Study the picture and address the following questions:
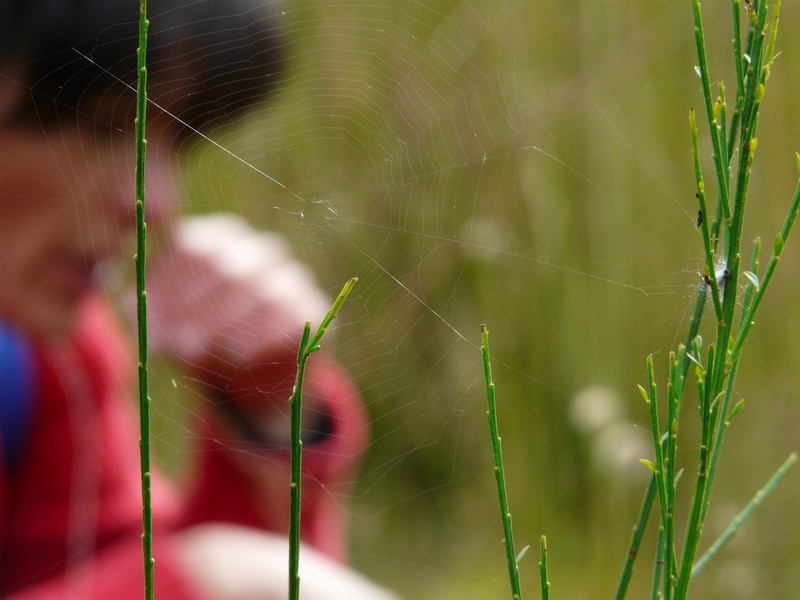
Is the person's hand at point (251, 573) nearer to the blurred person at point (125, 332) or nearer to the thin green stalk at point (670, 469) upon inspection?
the blurred person at point (125, 332)

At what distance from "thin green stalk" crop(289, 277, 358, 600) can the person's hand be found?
597 millimetres

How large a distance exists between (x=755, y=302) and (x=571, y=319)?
71 centimetres

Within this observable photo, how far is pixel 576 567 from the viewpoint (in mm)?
939

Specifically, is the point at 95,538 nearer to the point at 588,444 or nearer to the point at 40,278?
the point at 40,278

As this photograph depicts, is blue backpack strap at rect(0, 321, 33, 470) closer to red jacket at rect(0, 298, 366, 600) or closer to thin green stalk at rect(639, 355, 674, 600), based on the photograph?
red jacket at rect(0, 298, 366, 600)

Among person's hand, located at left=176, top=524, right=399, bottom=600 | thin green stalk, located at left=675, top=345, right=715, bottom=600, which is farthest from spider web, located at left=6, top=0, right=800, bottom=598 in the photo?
thin green stalk, located at left=675, top=345, right=715, bottom=600

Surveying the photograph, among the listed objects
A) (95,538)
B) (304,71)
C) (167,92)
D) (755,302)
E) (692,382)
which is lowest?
(755,302)

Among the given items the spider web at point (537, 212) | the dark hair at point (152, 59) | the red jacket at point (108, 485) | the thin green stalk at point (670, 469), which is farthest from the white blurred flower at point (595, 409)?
the thin green stalk at point (670, 469)

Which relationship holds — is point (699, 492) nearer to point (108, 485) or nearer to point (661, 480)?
point (661, 480)

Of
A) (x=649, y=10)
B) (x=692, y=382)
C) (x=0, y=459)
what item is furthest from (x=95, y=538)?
(x=649, y=10)

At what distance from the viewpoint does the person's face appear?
709 millimetres

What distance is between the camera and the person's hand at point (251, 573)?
79 cm

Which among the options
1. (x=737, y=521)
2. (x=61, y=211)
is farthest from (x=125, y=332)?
(x=737, y=521)

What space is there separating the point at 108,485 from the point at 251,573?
1.27 ft
